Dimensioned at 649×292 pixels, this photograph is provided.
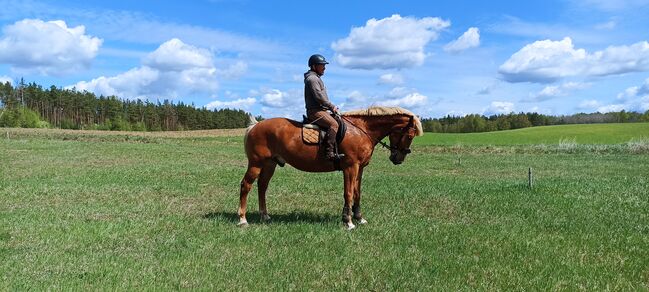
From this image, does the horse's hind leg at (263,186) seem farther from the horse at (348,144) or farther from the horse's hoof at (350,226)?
the horse's hoof at (350,226)

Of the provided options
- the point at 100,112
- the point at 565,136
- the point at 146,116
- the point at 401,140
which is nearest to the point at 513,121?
the point at 565,136

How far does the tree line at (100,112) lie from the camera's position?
4582 inches

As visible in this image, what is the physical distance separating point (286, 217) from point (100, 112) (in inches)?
5307

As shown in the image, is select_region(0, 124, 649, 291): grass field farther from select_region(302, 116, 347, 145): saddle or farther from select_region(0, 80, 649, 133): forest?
select_region(0, 80, 649, 133): forest

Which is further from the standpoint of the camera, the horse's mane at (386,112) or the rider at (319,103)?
the horse's mane at (386,112)

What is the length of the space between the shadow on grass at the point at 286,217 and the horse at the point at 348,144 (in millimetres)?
661

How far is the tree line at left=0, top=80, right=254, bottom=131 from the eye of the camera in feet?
382

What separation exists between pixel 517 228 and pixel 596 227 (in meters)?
1.59

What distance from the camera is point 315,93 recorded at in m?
9.45

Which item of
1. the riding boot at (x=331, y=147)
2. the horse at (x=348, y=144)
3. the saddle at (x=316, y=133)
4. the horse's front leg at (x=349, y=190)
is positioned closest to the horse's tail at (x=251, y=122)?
the horse at (x=348, y=144)

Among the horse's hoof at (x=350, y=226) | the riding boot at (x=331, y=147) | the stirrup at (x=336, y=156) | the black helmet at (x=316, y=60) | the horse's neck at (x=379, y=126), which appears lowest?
the horse's hoof at (x=350, y=226)

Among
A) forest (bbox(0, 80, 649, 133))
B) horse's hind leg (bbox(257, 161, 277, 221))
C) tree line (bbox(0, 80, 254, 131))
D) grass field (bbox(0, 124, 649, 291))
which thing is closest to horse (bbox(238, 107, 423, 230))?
horse's hind leg (bbox(257, 161, 277, 221))

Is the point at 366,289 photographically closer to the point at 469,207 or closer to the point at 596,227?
the point at 596,227

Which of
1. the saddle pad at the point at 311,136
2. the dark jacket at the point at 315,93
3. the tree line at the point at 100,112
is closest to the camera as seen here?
the dark jacket at the point at 315,93
